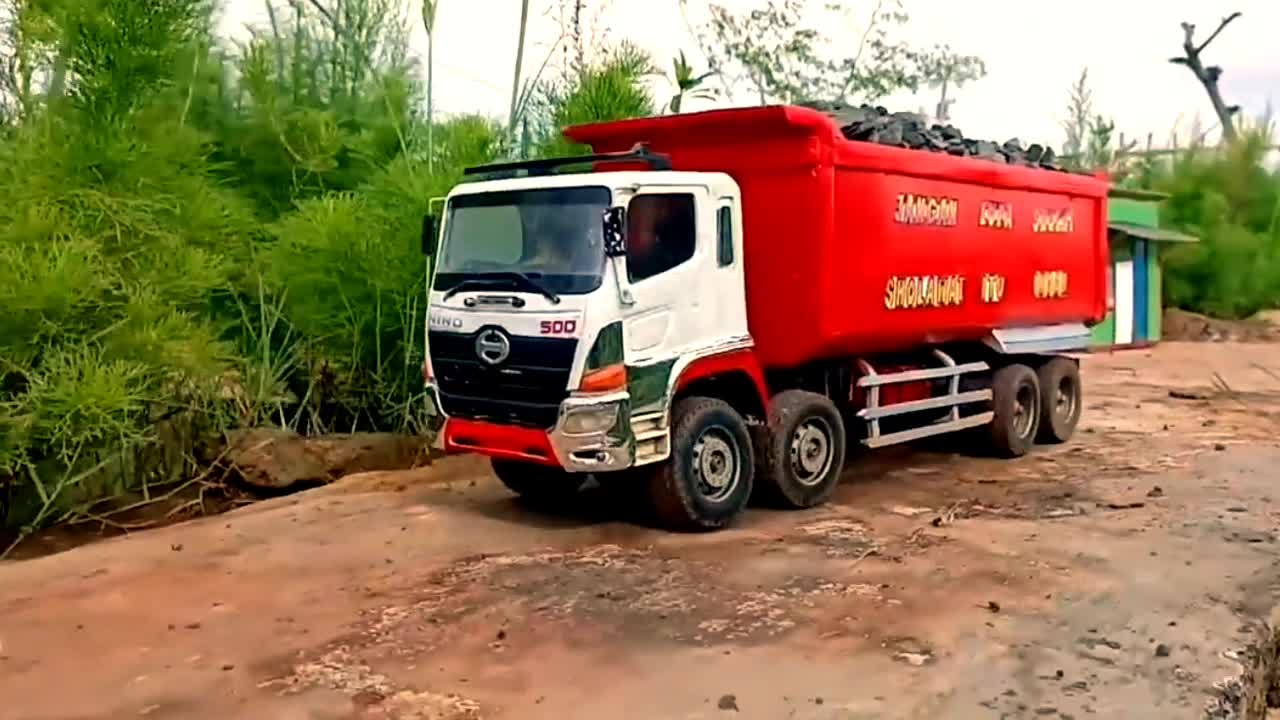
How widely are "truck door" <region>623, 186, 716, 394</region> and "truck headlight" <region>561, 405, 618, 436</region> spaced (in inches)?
8.2

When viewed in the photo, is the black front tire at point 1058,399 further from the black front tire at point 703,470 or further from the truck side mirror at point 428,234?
the truck side mirror at point 428,234

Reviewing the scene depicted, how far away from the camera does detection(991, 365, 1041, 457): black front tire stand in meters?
10.6

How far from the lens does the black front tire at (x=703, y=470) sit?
7730mm

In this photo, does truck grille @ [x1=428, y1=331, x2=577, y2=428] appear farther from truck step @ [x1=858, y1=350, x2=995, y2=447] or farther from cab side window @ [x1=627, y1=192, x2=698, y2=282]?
truck step @ [x1=858, y1=350, x2=995, y2=447]

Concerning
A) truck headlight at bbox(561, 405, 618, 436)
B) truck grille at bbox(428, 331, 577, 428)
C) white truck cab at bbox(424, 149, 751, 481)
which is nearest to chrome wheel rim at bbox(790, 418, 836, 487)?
white truck cab at bbox(424, 149, 751, 481)

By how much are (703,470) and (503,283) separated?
171cm

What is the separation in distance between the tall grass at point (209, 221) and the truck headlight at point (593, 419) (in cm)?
340

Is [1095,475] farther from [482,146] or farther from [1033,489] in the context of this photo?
[482,146]

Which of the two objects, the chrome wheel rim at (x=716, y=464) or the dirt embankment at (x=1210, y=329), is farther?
the dirt embankment at (x=1210, y=329)

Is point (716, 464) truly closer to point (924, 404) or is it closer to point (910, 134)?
point (924, 404)

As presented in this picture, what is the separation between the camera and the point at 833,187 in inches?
324

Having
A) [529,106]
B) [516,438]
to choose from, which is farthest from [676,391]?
[529,106]

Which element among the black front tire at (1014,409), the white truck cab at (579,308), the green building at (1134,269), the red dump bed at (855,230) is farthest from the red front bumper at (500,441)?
the green building at (1134,269)

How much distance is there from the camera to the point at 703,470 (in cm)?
791
